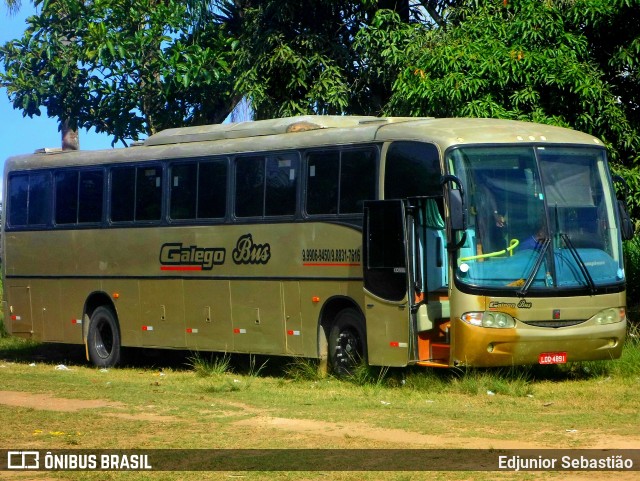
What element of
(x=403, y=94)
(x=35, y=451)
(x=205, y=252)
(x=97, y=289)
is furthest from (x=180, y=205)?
(x=35, y=451)

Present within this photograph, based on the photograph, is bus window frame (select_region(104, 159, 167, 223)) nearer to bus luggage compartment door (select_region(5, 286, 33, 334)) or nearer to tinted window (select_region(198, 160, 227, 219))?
tinted window (select_region(198, 160, 227, 219))

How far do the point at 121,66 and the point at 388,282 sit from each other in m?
14.0

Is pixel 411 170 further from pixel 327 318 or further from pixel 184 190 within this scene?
pixel 184 190

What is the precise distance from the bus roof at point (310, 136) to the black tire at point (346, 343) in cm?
222

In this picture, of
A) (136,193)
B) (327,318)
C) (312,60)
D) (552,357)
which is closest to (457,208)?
(552,357)

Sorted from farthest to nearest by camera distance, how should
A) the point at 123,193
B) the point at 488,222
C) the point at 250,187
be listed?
the point at 123,193 < the point at 250,187 < the point at 488,222

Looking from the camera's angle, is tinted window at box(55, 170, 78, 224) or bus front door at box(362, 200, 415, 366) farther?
tinted window at box(55, 170, 78, 224)

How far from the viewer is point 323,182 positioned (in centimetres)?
1625

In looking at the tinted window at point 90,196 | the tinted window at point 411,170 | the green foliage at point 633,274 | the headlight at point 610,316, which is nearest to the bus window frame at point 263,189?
the tinted window at point 411,170

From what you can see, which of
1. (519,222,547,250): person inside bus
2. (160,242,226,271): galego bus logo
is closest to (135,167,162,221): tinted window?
(160,242,226,271): galego bus logo

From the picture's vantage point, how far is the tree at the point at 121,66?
26.4 m

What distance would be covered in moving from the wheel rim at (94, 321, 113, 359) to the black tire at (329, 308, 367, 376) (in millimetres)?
5249

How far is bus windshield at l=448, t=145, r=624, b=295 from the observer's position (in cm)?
1435

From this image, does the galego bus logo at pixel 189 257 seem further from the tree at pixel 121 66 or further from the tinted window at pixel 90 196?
the tree at pixel 121 66
